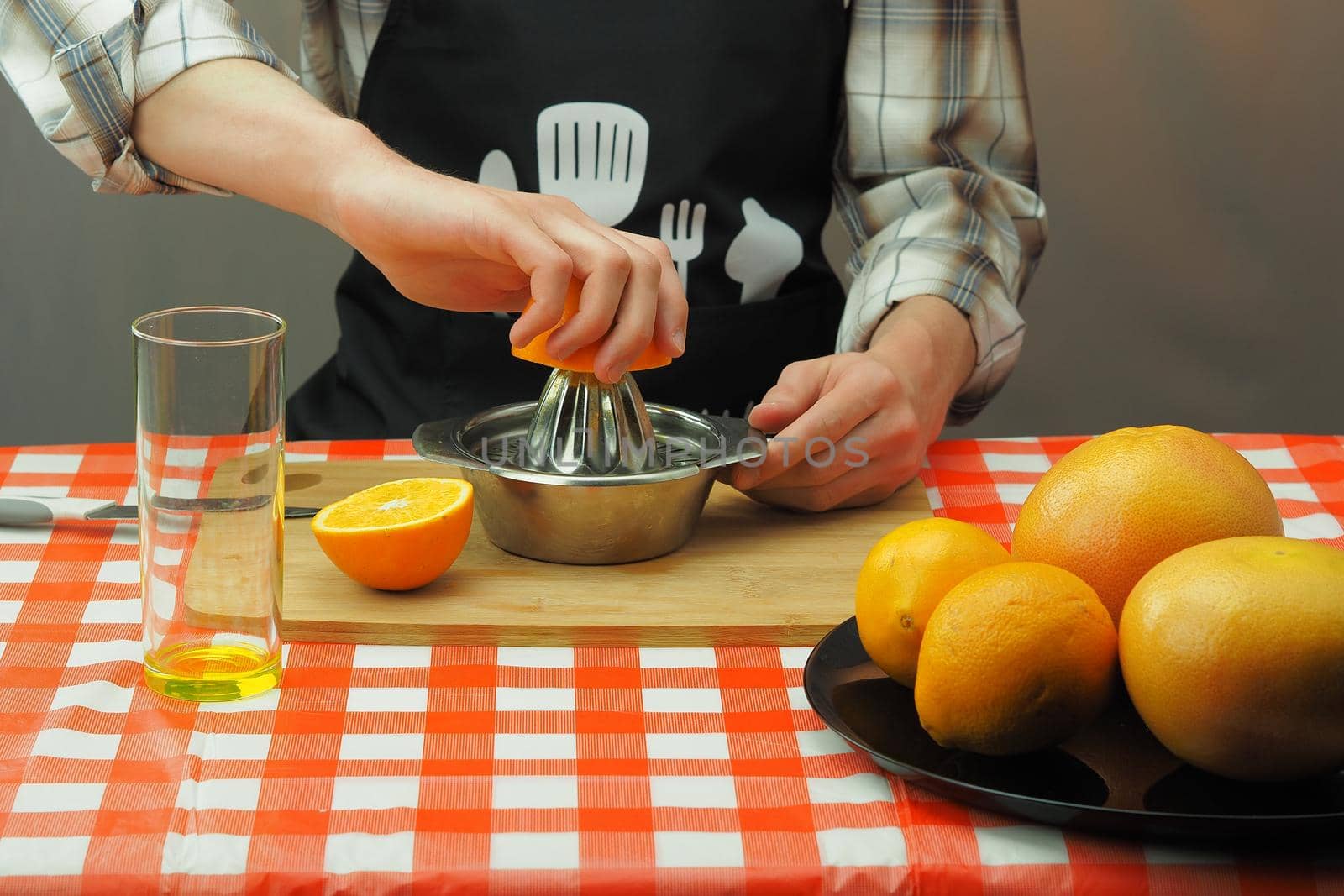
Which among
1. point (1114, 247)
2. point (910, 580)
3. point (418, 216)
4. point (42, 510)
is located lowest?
point (1114, 247)

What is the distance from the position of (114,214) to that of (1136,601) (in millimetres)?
2196

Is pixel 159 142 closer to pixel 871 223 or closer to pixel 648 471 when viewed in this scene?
pixel 648 471

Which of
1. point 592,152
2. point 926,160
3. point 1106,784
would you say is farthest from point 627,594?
point 926,160

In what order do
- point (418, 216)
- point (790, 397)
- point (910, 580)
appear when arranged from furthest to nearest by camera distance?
point (790, 397), point (418, 216), point (910, 580)

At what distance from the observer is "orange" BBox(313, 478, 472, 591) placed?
3.09 feet

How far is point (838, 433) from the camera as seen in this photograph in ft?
3.77

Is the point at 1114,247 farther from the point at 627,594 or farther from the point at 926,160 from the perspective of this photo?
the point at 627,594

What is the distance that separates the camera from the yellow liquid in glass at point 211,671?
827 millimetres

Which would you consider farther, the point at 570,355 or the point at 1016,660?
the point at 570,355

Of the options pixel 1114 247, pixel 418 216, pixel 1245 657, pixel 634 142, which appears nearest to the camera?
pixel 1245 657

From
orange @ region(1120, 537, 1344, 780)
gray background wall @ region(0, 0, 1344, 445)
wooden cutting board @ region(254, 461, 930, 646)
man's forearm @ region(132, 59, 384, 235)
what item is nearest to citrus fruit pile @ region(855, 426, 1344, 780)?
orange @ region(1120, 537, 1344, 780)

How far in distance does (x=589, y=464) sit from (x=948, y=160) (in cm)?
66

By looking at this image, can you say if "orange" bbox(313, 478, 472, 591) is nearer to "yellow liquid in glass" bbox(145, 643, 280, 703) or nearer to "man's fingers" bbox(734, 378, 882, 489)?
"yellow liquid in glass" bbox(145, 643, 280, 703)

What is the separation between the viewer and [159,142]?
1262mm
